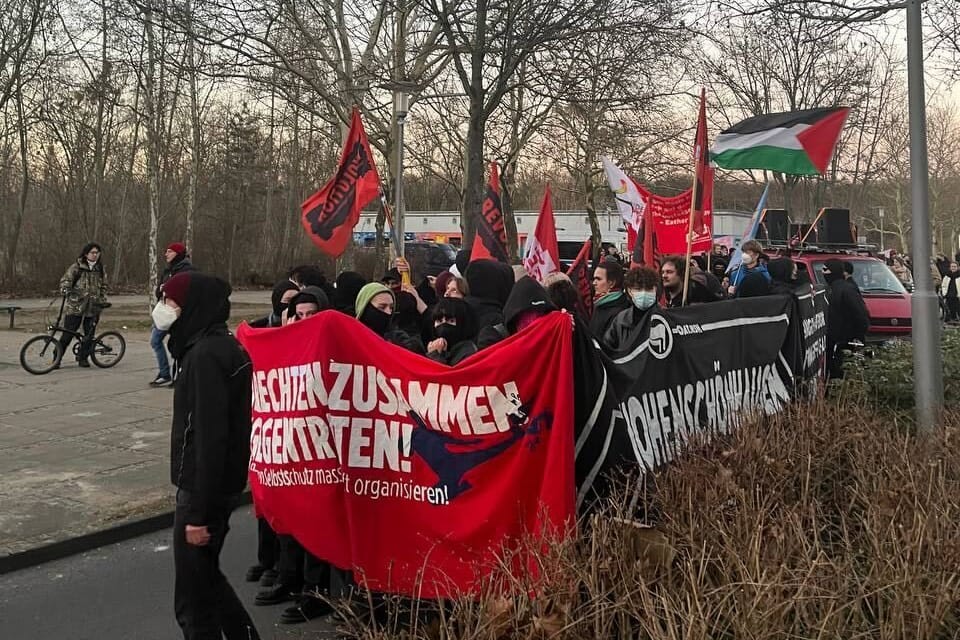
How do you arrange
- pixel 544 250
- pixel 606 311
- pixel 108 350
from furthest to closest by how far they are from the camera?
pixel 108 350, pixel 544 250, pixel 606 311

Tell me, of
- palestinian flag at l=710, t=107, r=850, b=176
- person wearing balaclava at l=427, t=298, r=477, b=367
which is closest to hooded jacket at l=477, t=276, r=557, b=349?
person wearing balaclava at l=427, t=298, r=477, b=367

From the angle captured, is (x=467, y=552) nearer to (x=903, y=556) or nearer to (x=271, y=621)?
(x=271, y=621)

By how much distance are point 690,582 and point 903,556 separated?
0.86 m

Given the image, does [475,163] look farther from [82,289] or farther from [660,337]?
[660,337]

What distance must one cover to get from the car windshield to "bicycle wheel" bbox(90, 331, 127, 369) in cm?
1164

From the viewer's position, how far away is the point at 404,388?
15.0 feet

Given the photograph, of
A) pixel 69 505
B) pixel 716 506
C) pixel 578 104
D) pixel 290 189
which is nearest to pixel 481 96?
pixel 578 104

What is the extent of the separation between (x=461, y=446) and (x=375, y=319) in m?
2.06

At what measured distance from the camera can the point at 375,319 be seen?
6281 mm

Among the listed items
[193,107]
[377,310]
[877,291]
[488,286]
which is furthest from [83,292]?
[877,291]

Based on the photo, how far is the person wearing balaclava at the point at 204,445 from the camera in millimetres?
3896

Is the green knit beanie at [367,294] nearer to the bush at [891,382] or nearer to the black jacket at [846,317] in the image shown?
the bush at [891,382]

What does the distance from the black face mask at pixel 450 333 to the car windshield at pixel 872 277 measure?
12340 mm

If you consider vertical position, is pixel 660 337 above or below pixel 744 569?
above
